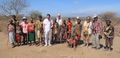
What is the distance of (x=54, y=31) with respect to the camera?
65.9ft

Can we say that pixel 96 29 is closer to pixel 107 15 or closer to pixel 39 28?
pixel 39 28

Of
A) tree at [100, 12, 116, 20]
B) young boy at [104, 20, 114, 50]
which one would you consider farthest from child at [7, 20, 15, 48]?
tree at [100, 12, 116, 20]

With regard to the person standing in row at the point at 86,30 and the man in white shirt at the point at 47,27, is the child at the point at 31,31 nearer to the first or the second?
the man in white shirt at the point at 47,27

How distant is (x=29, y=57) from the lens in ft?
60.0

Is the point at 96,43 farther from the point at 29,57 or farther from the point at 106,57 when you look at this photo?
the point at 29,57

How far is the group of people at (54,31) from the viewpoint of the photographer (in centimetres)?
1898

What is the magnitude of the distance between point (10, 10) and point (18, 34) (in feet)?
42.4

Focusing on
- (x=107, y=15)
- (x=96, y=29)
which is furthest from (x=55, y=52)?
(x=107, y=15)

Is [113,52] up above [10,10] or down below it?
below

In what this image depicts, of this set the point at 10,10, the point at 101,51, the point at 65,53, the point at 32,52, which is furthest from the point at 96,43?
the point at 10,10

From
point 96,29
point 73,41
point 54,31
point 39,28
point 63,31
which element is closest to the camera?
point 96,29

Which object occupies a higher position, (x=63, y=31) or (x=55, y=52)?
(x=63, y=31)

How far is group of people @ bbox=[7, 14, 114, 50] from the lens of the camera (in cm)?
1898

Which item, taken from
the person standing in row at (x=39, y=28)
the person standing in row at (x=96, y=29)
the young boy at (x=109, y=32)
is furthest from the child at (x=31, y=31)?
the young boy at (x=109, y=32)
